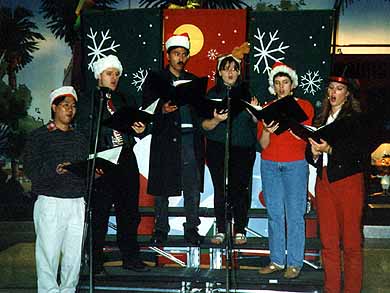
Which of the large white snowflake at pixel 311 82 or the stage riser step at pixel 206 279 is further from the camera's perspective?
the large white snowflake at pixel 311 82

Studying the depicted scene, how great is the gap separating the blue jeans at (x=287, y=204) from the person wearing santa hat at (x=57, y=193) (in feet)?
4.14

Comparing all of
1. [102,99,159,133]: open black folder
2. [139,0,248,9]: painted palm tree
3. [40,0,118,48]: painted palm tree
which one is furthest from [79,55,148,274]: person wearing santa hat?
[40,0,118,48]: painted palm tree

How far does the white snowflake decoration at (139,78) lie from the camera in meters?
5.12

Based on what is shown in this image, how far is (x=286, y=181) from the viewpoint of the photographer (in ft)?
13.9

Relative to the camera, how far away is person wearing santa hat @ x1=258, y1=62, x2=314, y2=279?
4219 millimetres

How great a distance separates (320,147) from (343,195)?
335mm

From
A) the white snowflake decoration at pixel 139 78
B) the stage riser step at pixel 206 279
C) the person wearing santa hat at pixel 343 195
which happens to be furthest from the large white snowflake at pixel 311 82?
the stage riser step at pixel 206 279

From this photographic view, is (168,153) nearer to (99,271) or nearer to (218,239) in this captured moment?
(218,239)

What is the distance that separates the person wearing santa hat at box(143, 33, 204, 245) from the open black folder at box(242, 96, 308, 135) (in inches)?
37.4

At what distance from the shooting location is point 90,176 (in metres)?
3.66

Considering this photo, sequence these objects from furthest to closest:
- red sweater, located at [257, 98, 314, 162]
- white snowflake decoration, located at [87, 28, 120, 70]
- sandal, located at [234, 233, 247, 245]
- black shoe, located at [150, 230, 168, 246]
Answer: white snowflake decoration, located at [87, 28, 120, 70]
black shoe, located at [150, 230, 168, 246]
sandal, located at [234, 233, 247, 245]
red sweater, located at [257, 98, 314, 162]

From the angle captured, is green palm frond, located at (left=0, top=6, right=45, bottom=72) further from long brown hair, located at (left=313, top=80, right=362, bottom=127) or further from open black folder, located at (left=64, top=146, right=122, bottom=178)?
long brown hair, located at (left=313, top=80, right=362, bottom=127)

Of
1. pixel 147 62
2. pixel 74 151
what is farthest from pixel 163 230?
pixel 147 62

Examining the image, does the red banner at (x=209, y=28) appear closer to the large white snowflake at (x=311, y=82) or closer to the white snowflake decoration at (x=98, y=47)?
the white snowflake decoration at (x=98, y=47)
